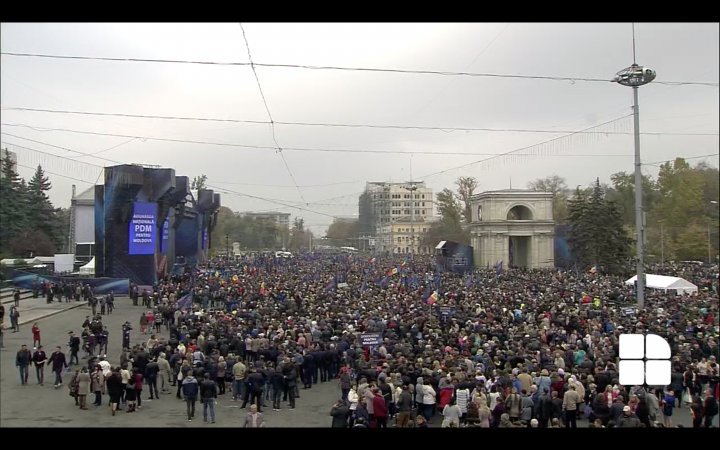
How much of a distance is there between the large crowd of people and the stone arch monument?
29.5m

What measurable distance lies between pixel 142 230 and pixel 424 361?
891 inches

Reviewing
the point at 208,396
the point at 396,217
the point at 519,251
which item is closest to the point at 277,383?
the point at 208,396

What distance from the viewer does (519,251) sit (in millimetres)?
55500

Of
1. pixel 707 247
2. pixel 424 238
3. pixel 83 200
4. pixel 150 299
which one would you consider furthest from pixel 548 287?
pixel 424 238

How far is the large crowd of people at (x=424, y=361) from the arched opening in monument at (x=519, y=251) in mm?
30837

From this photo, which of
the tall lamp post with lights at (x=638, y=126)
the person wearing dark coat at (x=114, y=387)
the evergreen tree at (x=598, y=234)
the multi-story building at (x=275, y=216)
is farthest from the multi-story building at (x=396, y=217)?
the person wearing dark coat at (x=114, y=387)

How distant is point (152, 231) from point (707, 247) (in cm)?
2665

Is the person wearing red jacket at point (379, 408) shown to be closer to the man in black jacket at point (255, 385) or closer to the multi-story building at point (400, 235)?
the man in black jacket at point (255, 385)

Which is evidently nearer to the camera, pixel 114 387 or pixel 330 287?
pixel 114 387

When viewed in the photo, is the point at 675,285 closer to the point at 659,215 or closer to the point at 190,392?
the point at 659,215

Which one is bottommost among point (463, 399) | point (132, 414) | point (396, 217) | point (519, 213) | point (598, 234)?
point (132, 414)

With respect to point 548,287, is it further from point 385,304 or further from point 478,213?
point 478,213
